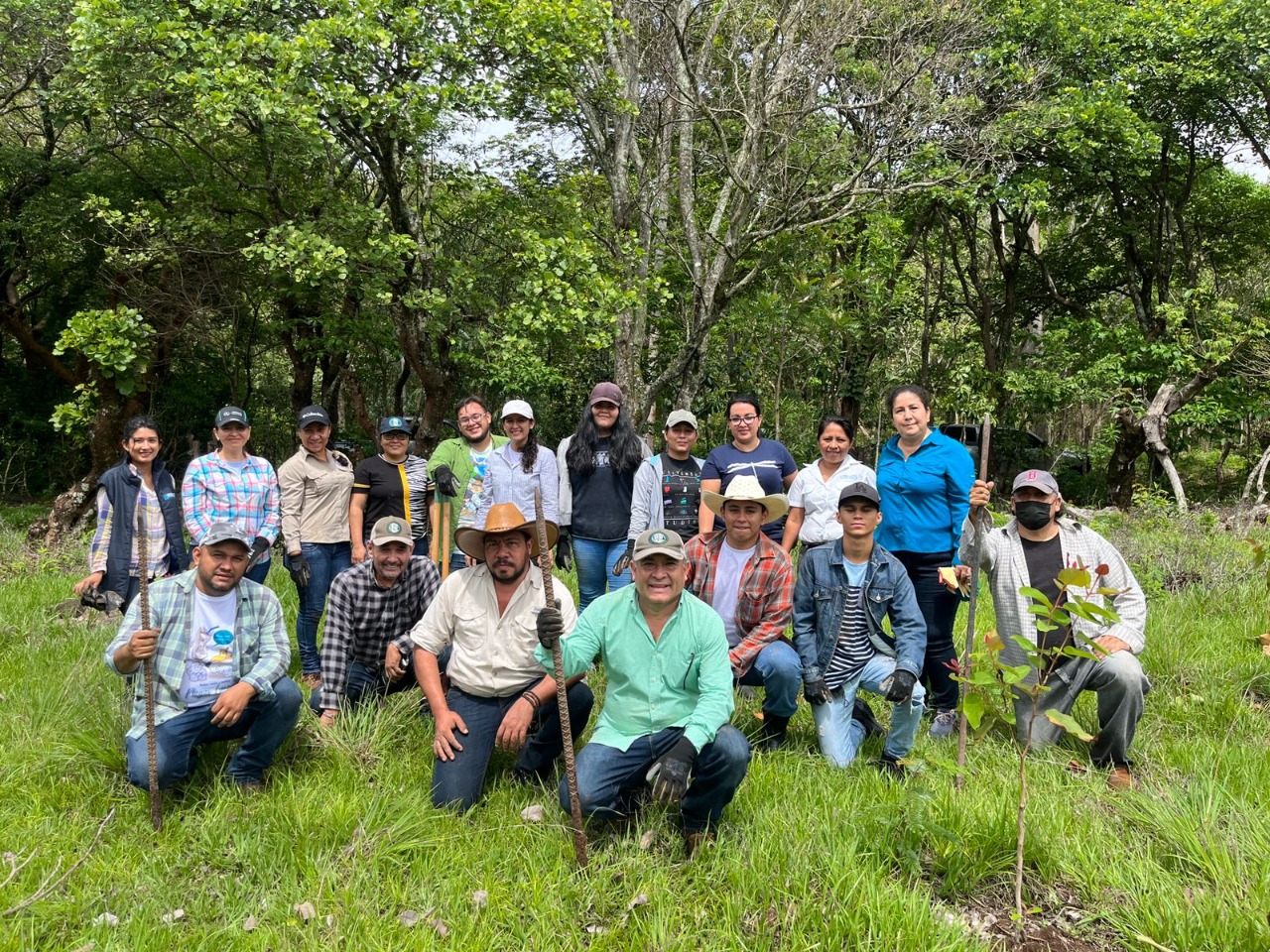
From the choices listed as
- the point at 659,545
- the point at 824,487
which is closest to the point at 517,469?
the point at 824,487

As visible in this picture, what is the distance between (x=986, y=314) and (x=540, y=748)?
58.3ft

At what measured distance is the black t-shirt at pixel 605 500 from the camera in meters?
5.60

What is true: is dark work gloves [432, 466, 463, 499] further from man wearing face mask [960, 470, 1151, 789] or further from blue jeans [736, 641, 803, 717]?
man wearing face mask [960, 470, 1151, 789]

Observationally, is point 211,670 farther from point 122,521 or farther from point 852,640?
point 852,640

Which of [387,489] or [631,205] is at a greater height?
[631,205]

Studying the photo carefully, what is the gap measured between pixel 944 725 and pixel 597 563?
8.18ft

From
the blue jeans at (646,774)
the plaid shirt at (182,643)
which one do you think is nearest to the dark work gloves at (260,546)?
the plaid shirt at (182,643)

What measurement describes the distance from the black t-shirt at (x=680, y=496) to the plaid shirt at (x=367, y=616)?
166 centimetres

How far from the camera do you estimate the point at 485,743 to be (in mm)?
3893

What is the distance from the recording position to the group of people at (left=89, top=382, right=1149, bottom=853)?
358 cm

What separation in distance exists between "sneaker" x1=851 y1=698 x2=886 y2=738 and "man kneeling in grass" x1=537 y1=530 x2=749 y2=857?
1514 mm

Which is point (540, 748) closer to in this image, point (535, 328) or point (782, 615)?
point (782, 615)

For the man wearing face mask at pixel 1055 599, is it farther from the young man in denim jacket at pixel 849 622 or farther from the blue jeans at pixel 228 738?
the blue jeans at pixel 228 738

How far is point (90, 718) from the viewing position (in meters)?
4.38
